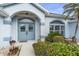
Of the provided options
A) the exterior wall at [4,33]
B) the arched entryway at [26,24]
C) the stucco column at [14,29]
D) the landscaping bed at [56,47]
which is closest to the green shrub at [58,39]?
the landscaping bed at [56,47]

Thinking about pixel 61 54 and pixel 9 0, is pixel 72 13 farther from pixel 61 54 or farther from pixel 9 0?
pixel 9 0

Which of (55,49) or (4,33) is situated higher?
(4,33)

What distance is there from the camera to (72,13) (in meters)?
4.96

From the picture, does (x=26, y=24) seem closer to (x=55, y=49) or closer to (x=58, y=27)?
(x=58, y=27)

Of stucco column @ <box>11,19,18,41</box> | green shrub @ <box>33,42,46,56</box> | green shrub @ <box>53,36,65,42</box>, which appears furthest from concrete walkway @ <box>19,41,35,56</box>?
green shrub @ <box>53,36,65,42</box>

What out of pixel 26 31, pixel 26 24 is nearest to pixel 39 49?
pixel 26 31

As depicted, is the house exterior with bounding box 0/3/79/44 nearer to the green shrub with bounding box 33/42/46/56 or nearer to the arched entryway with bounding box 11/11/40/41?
the arched entryway with bounding box 11/11/40/41

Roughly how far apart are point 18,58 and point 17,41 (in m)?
0.36

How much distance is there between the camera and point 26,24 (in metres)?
5.13

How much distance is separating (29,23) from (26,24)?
0.26ft

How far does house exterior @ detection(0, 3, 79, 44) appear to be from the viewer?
495cm

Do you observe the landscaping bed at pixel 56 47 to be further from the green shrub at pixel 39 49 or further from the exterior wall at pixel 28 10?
the exterior wall at pixel 28 10

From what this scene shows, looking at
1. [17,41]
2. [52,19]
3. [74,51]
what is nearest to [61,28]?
[52,19]

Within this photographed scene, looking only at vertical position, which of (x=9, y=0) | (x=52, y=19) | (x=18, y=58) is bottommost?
(x=18, y=58)
